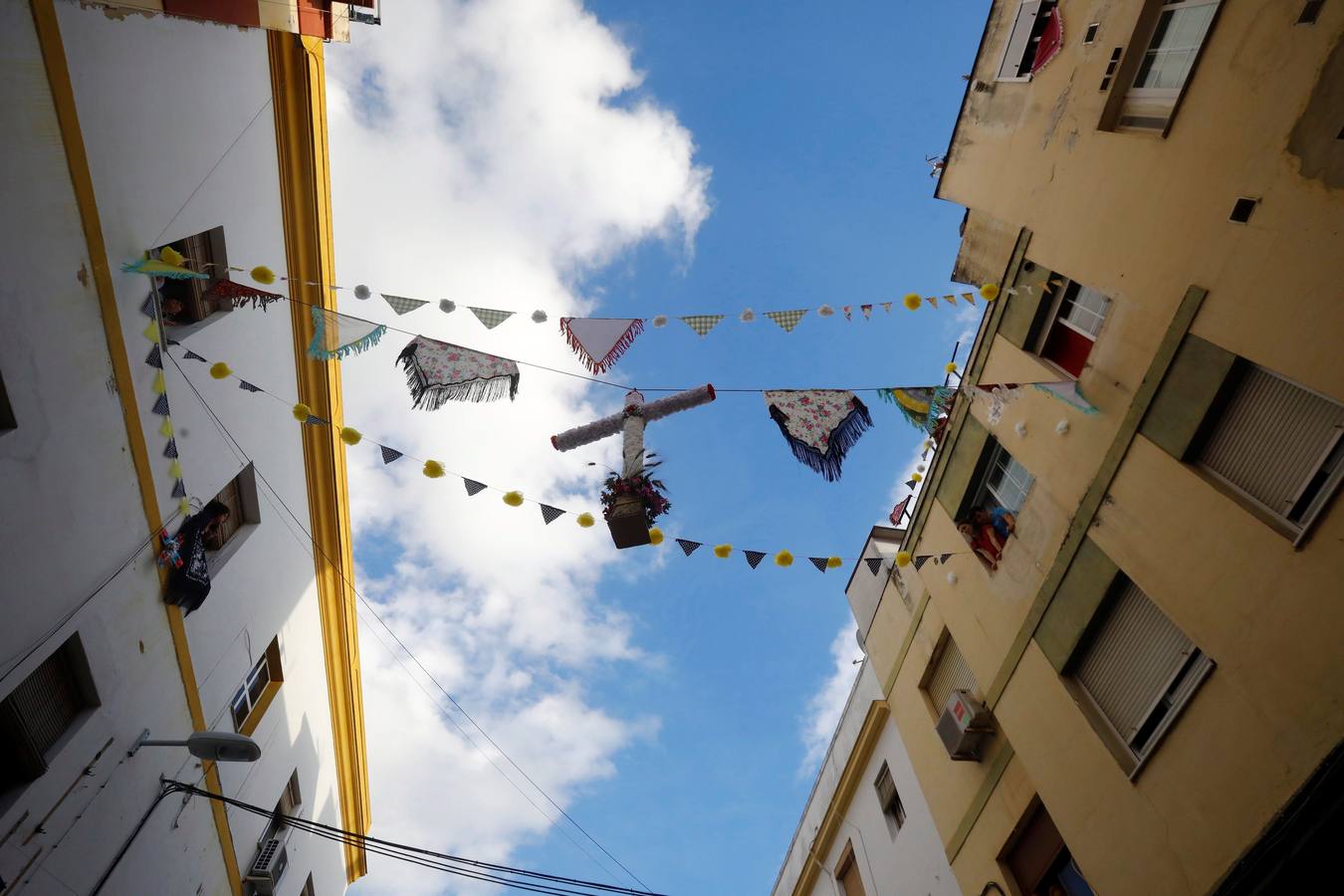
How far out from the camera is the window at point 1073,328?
25.3ft

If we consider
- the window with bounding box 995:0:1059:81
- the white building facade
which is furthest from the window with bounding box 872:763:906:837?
the window with bounding box 995:0:1059:81

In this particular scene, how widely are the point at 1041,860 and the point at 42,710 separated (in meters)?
9.73

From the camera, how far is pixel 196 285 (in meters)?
8.93

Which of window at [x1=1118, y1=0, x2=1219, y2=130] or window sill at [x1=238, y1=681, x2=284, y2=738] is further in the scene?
window sill at [x1=238, y1=681, x2=284, y2=738]

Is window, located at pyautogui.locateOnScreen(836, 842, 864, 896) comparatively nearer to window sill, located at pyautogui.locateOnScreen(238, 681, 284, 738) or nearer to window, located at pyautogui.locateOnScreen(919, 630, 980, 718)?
window, located at pyautogui.locateOnScreen(919, 630, 980, 718)

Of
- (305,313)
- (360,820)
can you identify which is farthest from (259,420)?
(360,820)

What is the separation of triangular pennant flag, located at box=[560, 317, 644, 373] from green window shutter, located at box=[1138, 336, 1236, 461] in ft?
16.5

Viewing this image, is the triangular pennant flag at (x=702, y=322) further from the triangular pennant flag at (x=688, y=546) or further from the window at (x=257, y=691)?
the window at (x=257, y=691)

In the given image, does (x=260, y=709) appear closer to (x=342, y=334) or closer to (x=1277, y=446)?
(x=342, y=334)

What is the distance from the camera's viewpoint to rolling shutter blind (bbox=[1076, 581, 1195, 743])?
625cm

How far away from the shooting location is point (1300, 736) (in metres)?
4.73

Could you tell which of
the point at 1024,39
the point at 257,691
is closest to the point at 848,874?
the point at 257,691

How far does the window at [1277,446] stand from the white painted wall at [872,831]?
6.03 m

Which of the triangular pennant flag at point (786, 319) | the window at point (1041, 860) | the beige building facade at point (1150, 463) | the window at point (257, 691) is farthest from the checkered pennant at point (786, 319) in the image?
the window at point (257, 691)
